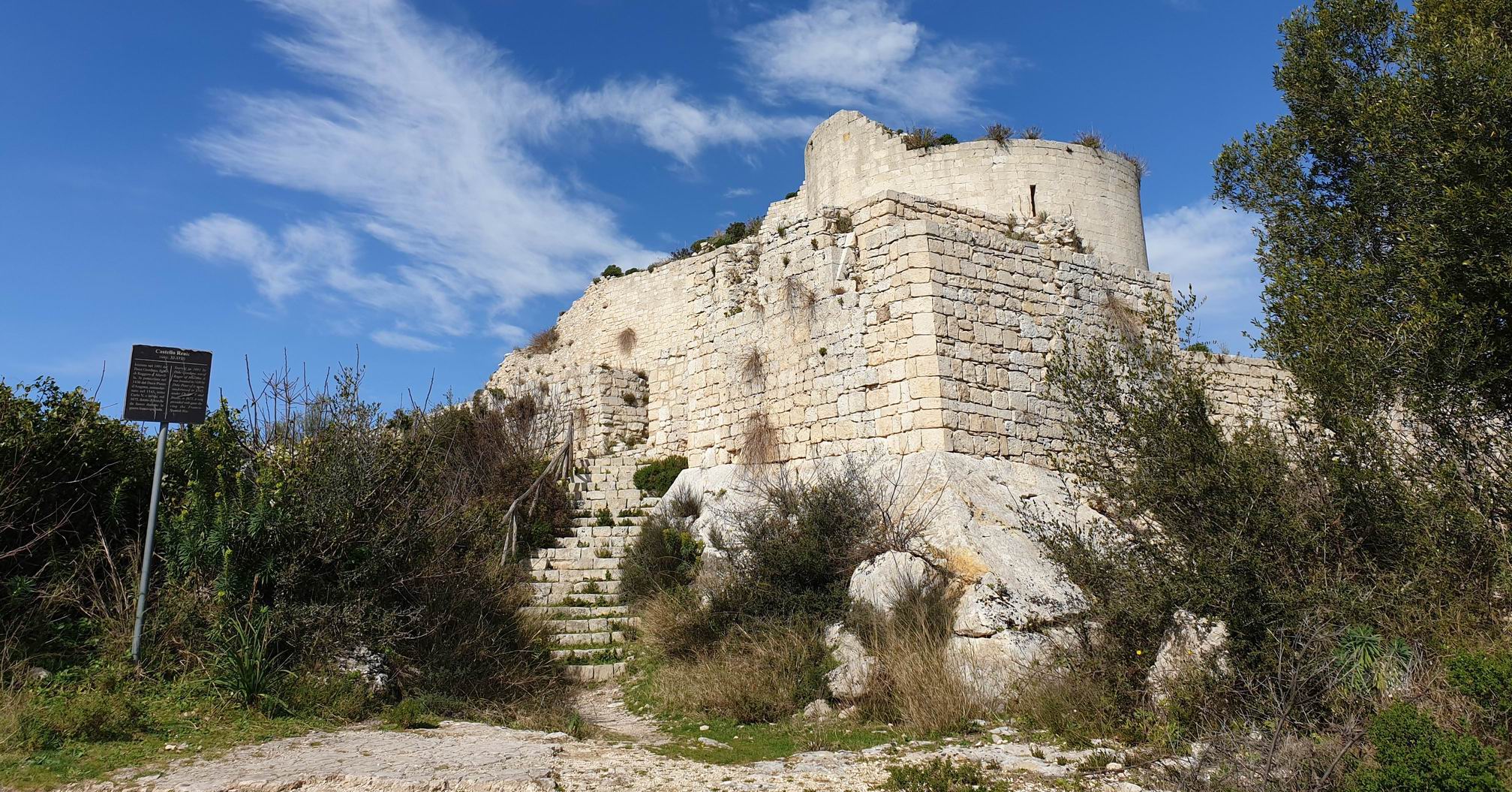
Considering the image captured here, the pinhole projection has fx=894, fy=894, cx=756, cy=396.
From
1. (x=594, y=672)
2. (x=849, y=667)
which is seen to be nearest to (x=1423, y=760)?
(x=849, y=667)

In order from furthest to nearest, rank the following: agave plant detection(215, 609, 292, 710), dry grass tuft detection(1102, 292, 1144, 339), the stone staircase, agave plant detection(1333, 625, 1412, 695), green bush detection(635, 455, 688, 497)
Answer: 1. green bush detection(635, 455, 688, 497)
2. dry grass tuft detection(1102, 292, 1144, 339)
3. the stone staircase
4. agave plant detection(215, 609, 292, 710)
5. agave plant detection(1333, 625, 1412, 695)

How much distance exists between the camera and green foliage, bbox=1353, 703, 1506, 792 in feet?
14.1

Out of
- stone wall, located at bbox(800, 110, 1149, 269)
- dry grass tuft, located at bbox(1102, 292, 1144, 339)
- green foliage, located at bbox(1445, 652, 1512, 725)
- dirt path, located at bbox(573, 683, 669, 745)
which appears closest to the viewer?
green foliage, located at bbox(1445, 652, 1512, 725)

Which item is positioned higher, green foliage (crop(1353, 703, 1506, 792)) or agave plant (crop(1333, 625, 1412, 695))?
agave plant (crop(1333, 625, 1412, 695))

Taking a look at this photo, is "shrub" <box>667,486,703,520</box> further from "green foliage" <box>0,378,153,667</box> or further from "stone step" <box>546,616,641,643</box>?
"green foliage" <box>0,378,153,667</box>

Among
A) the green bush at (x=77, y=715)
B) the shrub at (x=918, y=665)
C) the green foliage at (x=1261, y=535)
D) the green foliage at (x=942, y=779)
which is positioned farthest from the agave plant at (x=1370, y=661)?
the green bush at (x=77, y=715)

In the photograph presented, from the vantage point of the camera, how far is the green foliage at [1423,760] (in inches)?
169

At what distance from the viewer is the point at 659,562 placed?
11312 mm

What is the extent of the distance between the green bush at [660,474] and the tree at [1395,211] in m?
8.96

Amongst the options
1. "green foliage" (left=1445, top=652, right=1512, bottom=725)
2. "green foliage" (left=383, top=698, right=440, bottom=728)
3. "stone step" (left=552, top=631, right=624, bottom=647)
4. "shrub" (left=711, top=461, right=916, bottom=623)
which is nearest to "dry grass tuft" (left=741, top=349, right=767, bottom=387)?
"shrub" (left=711, top=461, right=916, bottom=623)

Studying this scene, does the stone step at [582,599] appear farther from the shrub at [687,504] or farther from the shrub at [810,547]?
the shrub at [810,547]

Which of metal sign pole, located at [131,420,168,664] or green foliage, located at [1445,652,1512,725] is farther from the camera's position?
metal sign pole, located at [131,420,168,664]

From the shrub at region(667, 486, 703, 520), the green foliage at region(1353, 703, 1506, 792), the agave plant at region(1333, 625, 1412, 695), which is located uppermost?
the shrub at region(667, 486, 703, 520)

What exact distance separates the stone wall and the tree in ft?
26.0
